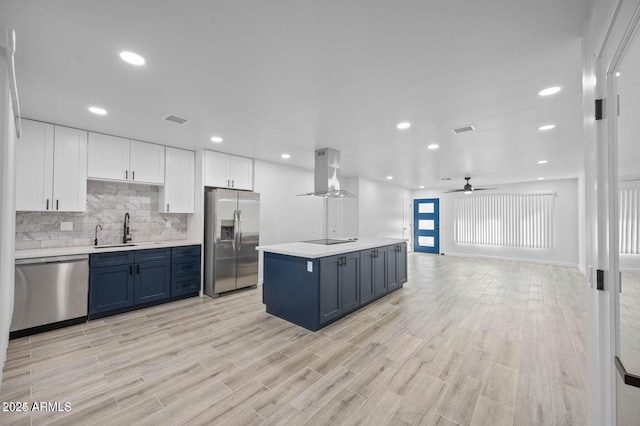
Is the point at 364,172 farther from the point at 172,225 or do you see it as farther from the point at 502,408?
the point at 502,408

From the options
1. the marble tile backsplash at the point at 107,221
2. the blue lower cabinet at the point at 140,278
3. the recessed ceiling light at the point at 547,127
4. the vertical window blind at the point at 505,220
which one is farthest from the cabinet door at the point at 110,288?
the vertical window blind at the point at 505,220

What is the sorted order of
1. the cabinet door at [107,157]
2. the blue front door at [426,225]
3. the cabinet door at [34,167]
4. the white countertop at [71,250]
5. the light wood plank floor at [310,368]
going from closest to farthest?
the light wood plank floor at [310,368] < the white countertop at [71,250] < the cabinet door at [34,167] < the cabinet door at [107,157] < the blue front door at [426,225]

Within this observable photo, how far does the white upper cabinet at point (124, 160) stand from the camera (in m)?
3.65

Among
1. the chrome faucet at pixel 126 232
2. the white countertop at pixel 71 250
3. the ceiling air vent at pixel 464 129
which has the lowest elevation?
the white countertop at pixel 71 250

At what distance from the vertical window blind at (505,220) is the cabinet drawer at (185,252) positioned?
8.49m

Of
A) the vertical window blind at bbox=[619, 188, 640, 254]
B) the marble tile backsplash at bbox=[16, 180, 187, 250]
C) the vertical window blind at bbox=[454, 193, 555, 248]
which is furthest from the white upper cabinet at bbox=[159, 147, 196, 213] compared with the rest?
the vertical window blind at bbox=[454, 193, 555, 248]

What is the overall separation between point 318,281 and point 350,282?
0.70 m

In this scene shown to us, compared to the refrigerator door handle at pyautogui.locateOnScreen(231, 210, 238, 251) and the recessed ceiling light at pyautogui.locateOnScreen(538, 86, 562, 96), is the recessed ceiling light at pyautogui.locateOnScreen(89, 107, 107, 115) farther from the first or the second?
the recessed ceiling light at pyautogui.locateOnScreen(538, 86, 562, 96)

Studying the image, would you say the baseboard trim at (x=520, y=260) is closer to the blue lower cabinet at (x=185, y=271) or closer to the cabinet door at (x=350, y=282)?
the cabinet door at (x=350, y=282)

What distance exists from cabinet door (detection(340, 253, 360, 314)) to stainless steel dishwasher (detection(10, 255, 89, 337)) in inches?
129

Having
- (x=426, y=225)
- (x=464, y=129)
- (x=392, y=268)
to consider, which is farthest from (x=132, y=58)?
(x=426, y=225)

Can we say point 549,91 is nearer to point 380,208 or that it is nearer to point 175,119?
point 175,119

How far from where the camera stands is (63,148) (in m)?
3.39

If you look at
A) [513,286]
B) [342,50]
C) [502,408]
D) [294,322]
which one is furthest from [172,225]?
[513,286]
